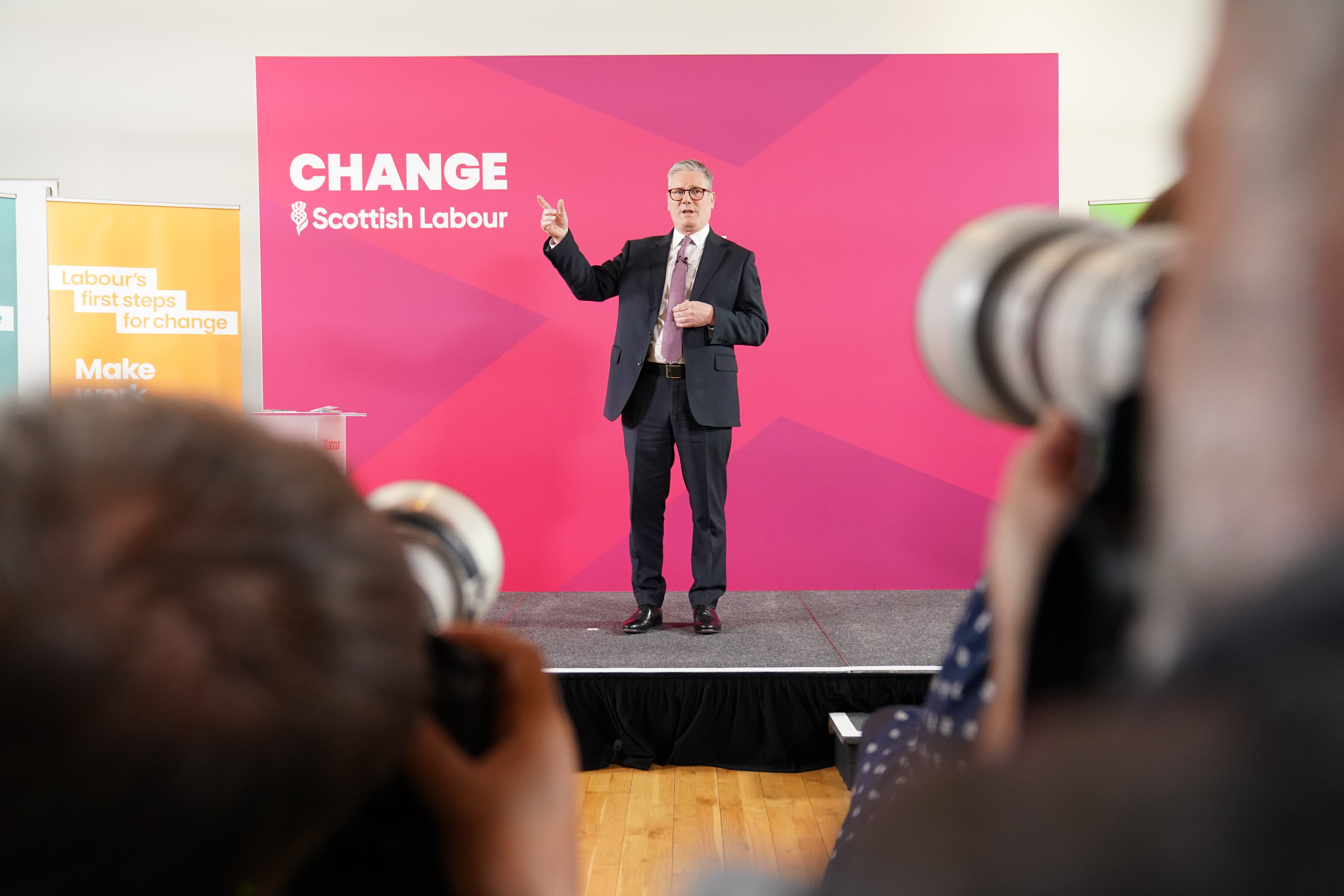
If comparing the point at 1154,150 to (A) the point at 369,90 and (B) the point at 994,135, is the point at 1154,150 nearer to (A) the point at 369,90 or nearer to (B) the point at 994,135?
(B) the point at 994,135

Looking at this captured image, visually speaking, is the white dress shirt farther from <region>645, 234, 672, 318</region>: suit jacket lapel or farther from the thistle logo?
the thistle logo

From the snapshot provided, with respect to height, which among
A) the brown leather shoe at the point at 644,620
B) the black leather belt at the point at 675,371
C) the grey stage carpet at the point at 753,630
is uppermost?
the black leather belt at the point at 675,371

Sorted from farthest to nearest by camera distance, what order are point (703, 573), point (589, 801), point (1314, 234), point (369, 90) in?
point (369, 90), point (703, 573), point (589, 801), point (1314, 234)

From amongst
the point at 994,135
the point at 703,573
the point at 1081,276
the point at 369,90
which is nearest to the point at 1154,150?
the point at 994,135

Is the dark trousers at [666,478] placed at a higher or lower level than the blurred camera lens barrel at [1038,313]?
lower

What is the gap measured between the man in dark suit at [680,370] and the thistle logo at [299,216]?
118 cm

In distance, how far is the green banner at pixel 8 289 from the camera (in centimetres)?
312

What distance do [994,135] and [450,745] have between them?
3.87m

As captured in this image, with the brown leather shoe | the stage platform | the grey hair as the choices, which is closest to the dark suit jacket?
the grey hair

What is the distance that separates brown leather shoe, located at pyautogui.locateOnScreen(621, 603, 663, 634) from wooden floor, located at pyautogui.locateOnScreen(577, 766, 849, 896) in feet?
1.76

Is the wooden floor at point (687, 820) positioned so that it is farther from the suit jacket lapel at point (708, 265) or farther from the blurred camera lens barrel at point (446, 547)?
the suit jacket lapel at point (708, 265)

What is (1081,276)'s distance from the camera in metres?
0.26

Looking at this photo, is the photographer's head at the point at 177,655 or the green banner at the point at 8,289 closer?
the photographer's head at the point at 177,655

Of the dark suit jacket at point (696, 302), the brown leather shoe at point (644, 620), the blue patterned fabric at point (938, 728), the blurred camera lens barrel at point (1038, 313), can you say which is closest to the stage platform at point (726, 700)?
the brown leather shoe at point (644, 620)
